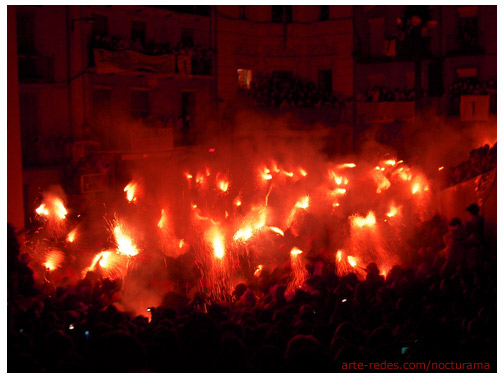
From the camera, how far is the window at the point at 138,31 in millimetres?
17578

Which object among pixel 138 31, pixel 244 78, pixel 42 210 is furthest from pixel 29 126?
pixel 244 78

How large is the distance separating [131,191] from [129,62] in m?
3.26

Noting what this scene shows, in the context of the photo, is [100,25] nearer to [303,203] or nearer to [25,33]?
[25,33]

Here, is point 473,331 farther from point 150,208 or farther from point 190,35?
point 190,35

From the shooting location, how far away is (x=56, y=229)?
11758 millimetres

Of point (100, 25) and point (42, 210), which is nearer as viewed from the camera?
point (42, 210)

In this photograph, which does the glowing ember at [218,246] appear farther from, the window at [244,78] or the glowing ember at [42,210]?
the window at [244,78]

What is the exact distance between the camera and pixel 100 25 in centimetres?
1669

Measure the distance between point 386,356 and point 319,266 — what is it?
2.95 metres

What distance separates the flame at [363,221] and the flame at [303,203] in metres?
1.40

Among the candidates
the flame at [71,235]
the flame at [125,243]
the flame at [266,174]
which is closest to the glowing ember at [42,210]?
the flame at [71,235]

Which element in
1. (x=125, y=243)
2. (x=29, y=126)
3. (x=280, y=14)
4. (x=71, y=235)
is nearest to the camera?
(x=125, y=243)

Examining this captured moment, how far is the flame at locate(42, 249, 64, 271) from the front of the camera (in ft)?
30.4

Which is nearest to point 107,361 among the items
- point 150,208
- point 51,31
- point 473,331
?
point 473,331
